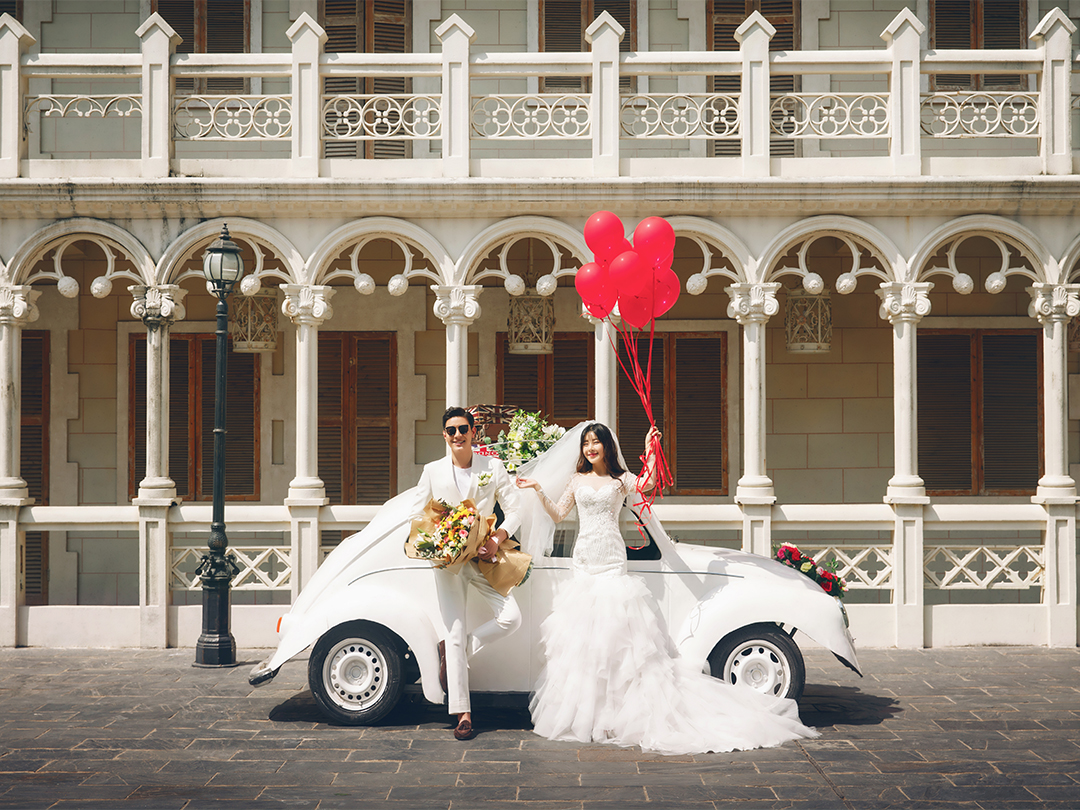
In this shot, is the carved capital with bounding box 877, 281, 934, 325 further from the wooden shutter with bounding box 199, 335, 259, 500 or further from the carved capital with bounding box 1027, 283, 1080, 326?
the wooden shutter with bounding box 199, 335, 259, 500

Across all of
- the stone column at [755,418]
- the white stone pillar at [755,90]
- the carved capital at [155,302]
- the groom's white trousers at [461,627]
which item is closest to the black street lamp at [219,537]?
the carved capital at [155,302]

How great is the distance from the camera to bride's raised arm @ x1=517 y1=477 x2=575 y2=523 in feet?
24.1

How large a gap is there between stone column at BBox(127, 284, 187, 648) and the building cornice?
96 centimetres

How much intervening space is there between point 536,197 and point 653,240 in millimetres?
2589

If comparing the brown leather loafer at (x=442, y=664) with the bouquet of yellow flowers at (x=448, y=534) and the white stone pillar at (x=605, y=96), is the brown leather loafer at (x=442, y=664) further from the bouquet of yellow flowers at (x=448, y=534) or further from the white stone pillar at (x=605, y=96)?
the white stone pillar at (x=605, y=96)

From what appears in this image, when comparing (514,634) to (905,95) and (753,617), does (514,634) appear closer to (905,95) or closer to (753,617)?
(753,617)

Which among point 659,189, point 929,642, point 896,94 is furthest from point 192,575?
point 896,94

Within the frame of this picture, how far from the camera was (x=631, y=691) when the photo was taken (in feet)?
22.5

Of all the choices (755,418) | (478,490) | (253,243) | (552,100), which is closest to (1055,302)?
(755,418)

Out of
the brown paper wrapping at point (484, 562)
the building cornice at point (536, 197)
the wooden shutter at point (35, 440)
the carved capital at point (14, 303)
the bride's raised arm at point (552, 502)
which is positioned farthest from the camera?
the wooden shutter at point (35, 440)

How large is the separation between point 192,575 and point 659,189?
6327mm

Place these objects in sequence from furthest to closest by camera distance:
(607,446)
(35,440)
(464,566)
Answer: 1. (35,440)
2. (607,446)
3. (464,566)

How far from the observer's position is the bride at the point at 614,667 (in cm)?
671

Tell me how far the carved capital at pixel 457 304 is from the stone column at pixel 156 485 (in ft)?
8.93
